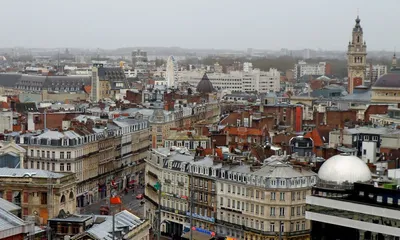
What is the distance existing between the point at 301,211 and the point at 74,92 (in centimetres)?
12307

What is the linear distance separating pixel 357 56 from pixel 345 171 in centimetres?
11933

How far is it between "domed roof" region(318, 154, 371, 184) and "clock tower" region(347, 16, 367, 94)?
116 m

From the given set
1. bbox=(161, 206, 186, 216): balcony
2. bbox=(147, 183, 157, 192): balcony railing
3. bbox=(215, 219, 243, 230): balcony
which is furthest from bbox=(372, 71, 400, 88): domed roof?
bbox=(215, 219, 243, 230): balcony

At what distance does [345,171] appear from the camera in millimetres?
59812

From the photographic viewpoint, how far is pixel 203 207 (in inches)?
3014

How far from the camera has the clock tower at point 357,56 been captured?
175375 mm

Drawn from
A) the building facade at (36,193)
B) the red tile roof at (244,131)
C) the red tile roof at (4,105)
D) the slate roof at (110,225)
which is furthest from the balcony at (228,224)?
the red tile roof at (4,105)

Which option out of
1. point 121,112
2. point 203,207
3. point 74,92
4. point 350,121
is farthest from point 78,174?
point 74,92

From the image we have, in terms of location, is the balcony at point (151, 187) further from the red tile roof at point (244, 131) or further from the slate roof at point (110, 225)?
the slate roof at point (110, 225)

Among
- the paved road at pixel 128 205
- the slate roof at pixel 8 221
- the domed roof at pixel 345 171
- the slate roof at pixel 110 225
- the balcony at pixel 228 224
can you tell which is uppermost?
the domed roof at pixel 345 171

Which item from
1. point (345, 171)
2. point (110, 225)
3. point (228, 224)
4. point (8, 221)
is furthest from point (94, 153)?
point (8, 221)

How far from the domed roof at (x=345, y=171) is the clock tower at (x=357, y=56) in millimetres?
115535

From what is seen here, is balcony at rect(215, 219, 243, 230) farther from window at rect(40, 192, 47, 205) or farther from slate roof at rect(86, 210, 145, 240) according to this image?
window at rect(40, 192, 47, 205)

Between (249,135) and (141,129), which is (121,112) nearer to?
(141,129)
